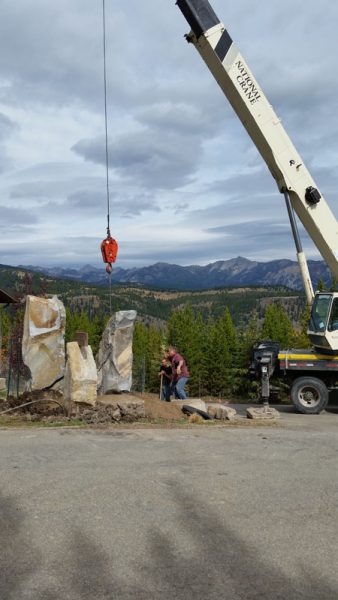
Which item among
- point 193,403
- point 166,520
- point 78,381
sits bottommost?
point 193,403

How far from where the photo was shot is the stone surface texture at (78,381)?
36.0ft

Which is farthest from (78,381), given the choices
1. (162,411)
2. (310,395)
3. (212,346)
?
(212,346)

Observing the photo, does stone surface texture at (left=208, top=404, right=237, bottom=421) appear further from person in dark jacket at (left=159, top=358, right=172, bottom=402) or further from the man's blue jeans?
person in dark jacket at (left=159, top=358, right=172, bottom=402)

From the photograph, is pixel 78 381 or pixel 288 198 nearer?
pixel 78 381

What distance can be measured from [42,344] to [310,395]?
7.11m

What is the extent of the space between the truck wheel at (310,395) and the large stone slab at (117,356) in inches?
173

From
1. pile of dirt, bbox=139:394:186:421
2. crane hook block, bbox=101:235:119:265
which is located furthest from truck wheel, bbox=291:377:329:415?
crane hook block, bbox=101:235:119:265

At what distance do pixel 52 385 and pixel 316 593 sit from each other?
9.88 metres

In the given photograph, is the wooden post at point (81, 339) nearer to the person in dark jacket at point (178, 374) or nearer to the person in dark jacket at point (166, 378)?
the person in dark jacket at point (178, 374)

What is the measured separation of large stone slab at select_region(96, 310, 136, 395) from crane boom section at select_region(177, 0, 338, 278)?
5196 millimetres

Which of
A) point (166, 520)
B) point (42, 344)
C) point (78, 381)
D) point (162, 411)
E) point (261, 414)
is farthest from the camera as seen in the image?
point (42, 344)

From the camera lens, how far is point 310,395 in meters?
14.1

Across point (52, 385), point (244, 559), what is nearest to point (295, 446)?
point (244, 559)

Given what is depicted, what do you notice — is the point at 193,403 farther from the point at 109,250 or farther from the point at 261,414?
the point at 109,250
